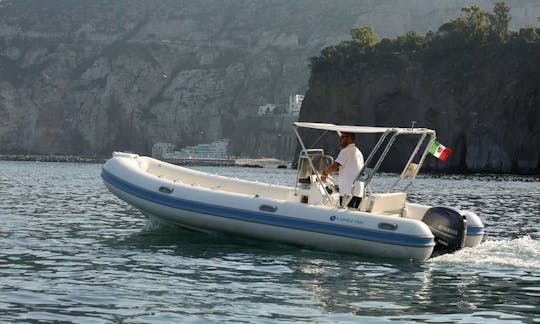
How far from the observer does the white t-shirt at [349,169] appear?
17875 mm

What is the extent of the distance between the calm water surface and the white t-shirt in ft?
4.61

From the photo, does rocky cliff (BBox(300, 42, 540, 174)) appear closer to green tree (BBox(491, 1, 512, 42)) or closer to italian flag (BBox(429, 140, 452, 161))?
green tree (BBox(491, 1, 512, 42))

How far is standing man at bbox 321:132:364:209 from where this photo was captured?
17.9 m

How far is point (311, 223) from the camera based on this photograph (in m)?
17.8

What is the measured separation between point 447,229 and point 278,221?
3.37m

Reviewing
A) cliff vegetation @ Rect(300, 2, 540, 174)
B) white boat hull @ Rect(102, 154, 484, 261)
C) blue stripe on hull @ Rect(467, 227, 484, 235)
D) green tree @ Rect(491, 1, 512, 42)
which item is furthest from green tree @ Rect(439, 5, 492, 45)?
blue stripe on hull @ Rect(467, 227, 484, 235)

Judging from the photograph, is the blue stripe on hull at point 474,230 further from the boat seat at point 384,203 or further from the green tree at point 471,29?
the green tree at point 471,29

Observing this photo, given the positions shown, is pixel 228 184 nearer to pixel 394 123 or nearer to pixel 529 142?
pixel 529 142

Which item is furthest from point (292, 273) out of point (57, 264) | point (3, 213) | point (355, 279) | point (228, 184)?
point (3, 213)

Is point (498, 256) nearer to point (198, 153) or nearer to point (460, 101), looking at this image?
point (460, 101)

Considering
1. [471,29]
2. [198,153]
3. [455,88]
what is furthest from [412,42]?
[198,153]

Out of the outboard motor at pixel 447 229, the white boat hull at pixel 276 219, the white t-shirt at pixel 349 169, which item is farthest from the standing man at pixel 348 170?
the outboard motor at pixel 447 229

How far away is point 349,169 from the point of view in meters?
17.9

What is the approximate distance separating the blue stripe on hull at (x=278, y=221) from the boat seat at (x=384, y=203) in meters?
0.96
